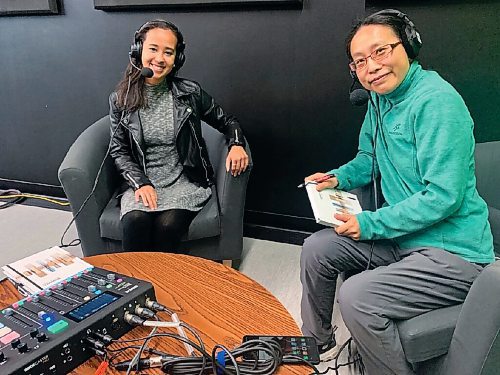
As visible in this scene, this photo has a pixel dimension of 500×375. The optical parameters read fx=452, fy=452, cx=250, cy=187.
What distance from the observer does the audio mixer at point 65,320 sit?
833mm

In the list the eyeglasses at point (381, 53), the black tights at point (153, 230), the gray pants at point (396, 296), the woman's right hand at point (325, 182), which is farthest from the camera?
the black tights at point (153, 230)

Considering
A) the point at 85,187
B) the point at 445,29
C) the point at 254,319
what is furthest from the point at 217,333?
the point at 445,29

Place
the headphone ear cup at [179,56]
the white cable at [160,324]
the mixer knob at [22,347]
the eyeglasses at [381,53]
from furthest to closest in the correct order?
the headphone ear cup at [179,56], the eyeglasses at [381,53], the white cable at [160,324], the mixer knob at [22,347]

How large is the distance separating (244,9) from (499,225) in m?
1.35

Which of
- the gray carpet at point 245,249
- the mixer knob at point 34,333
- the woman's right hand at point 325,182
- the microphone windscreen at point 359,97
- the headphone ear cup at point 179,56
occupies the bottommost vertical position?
the gray carpet at point 245,249

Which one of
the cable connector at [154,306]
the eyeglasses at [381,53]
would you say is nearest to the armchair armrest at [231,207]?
the eyeglasses at [381,53]

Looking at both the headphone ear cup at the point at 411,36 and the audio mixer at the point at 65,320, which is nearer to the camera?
the audio mixer at the point at 65,320

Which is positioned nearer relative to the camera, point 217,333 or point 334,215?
point 217,333

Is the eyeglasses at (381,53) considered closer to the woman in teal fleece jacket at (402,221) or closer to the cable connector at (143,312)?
the woman in teal fleece jacket at (402,221)

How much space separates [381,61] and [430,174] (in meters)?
0.34

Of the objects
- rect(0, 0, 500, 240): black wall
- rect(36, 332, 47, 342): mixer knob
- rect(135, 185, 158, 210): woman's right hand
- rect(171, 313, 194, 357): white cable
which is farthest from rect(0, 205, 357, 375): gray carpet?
rect(36, 332, 47, 342): mixer knob

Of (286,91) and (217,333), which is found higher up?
(286,91)

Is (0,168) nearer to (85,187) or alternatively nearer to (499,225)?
(85,187)

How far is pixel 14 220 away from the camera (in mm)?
2531
